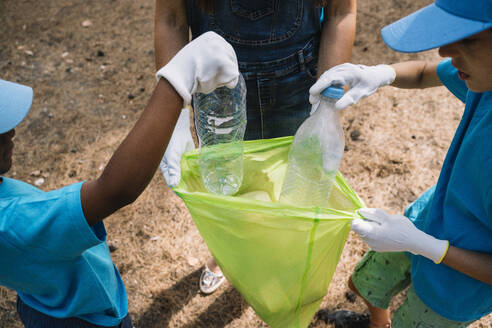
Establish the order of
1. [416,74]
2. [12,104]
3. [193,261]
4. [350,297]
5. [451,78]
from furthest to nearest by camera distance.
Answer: [193,261] < [350,297] < [416,74] < [451,78] < [12,104]

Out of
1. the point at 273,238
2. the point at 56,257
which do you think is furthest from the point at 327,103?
the point at 56,257

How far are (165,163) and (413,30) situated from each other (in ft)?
3.08

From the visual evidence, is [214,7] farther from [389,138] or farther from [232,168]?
[389,138]

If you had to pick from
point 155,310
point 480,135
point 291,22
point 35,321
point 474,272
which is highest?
point 291,22

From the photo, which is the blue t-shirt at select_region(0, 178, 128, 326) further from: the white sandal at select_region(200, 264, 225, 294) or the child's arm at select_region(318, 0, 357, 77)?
the child's arm at select_region(318, 0, 357, 77)

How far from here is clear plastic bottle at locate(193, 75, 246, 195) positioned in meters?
1.54

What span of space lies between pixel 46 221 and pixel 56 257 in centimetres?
16

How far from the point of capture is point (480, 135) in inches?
39.2

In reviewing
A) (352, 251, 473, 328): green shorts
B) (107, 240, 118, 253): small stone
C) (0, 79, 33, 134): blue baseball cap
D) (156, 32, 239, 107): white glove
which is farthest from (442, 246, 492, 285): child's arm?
(107, 240, 118, 253): small stone

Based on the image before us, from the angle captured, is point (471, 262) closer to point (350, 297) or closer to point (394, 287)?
point (394, 287)

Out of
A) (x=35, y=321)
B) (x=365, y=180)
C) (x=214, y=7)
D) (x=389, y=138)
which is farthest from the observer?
(x=389, y=138)

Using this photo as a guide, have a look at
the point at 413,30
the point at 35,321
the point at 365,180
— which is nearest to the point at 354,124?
the point at 365,180

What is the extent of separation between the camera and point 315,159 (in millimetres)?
1509

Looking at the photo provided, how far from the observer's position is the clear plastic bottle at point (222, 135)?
154 centimetres
